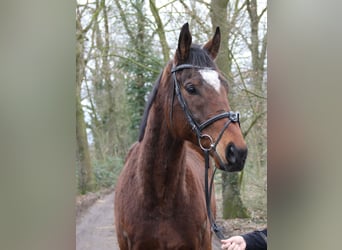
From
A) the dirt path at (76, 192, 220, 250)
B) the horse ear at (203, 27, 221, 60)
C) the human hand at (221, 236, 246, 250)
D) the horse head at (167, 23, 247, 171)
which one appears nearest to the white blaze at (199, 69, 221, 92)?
the horse head at (167, 23, 247, 171)

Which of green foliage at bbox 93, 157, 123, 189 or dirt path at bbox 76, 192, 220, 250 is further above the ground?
green foliage at bbox 93, 157, 123, 189

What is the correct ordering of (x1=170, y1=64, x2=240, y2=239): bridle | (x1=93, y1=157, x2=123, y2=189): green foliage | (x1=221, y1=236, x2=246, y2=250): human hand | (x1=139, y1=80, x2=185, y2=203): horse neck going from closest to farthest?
(x1=221, y1=236, x2=246, y2=250): human hand < (x1=170, y1=64, x2=240, y2=239): bridle < (x1=139, y1=80, x2=185, y2=203): horse neck < (x1=93, y1=157, x2=123, y2=189): green foliage

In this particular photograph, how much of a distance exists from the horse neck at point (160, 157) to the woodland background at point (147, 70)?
107mm

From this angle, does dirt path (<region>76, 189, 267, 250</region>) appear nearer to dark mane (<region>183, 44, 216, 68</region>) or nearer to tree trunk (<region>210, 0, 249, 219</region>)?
tree trunk (<region>210, 0, 249, 219</region>)

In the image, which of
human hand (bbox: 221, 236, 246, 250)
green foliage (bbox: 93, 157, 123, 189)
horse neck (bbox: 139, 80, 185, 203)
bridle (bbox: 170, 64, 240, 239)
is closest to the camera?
human hand (bbox: 221, 236, 246, 250)

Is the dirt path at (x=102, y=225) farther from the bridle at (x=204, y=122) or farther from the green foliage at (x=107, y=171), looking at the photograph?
the bridle at (x=204, y=122)

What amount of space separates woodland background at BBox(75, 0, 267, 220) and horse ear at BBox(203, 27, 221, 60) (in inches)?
1.8

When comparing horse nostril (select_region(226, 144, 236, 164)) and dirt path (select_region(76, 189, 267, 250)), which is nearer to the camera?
horse nostril (select_region(226, 144, 236, 164))

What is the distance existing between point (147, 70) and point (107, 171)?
0.39 metres

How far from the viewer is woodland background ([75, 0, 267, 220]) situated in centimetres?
141

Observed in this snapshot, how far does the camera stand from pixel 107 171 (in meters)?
1.42
